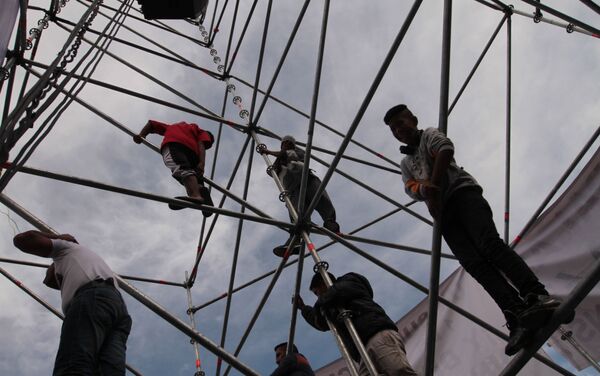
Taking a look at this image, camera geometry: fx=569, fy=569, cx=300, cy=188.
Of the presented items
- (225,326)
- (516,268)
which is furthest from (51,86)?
(516,268)

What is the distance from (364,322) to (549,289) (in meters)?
2.34

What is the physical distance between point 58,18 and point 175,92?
2370 millimetres

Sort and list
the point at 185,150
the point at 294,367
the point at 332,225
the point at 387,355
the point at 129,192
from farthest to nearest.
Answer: the point at 332,225
the point at 185,150
the point at 129,192
the point at 294,367
the point at 387,355

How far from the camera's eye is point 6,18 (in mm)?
4039

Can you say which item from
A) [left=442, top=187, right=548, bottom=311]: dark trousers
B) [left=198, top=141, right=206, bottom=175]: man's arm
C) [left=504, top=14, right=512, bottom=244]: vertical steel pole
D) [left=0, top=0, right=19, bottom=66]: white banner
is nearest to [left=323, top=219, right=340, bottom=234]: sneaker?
[left=198, top=141, right=206, bottom=175]: man's arm

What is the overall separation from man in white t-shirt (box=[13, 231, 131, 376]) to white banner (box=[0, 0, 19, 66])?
1.56 m

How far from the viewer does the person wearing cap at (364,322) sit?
3.77 m

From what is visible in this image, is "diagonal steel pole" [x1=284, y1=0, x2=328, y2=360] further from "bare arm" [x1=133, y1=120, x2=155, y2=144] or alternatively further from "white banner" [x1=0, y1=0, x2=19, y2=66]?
"white banner" [x1=0, y1=0, x2=19, y2=66]

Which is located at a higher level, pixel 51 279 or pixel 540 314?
pixel 51 279

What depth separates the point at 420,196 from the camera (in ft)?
11.8

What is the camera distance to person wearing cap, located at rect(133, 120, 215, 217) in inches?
210

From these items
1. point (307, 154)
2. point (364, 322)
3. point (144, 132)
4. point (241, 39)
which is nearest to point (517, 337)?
point (364, 322)

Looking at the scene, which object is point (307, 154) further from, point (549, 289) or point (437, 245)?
point (549, 289)

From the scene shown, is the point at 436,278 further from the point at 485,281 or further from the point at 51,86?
the point at 51,86
